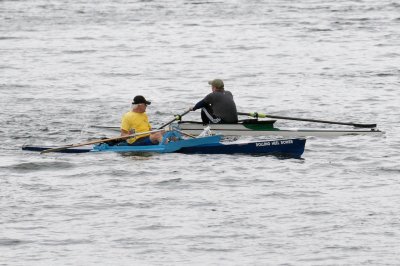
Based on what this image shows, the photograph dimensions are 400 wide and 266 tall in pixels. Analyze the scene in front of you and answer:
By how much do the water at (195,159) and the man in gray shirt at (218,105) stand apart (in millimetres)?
2493

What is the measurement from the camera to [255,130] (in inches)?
1300

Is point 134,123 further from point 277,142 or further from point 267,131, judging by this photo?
point 267,131

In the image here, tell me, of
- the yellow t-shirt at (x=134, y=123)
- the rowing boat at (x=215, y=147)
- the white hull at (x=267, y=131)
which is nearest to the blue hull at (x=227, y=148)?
the rowing boat at (x=215, y=147)

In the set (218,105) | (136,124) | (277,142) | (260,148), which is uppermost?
(218,105)

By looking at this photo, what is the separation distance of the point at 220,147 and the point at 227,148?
18cm

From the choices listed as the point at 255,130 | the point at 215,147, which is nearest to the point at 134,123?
the point at 215,147

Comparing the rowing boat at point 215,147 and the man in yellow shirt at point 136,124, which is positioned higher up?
the man in yellow shirt at point 136,124

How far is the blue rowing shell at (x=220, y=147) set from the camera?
29812 mm

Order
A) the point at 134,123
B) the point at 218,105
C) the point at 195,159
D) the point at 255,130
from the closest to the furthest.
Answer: the point at 134,123, the point at 195,159, the point at 218,105, the point at 255,130

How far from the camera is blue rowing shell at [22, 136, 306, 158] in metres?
29.8

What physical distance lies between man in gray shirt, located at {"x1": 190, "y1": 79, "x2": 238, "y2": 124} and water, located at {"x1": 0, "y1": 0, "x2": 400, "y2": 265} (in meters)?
2.49

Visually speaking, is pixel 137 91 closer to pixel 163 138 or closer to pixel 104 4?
pixel 163 138

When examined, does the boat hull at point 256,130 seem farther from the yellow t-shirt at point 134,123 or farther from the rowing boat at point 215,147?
the yellow t-shirt at point 134,123

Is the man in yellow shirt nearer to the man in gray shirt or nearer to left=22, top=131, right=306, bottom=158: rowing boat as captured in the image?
left=22, top=131, right=306, bottom=158: rowing boat
